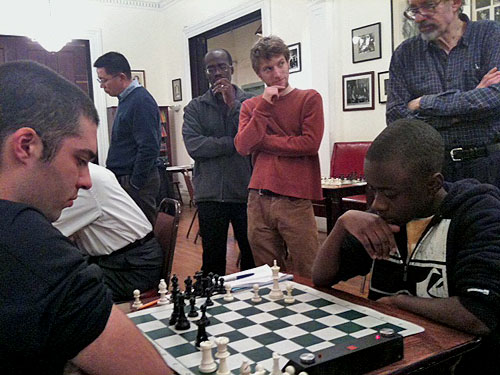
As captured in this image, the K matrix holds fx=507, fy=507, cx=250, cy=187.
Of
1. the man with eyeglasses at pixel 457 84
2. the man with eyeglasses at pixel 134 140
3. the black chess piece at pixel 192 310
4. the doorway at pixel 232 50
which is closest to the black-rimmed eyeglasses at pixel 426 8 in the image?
the man with eyeglasses at pixel 457 84

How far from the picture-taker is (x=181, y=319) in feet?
4.34

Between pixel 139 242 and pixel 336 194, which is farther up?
pixel 139 242

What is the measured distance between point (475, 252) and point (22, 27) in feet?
26.0

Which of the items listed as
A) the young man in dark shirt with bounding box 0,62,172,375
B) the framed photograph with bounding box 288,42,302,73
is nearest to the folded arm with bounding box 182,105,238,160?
the young man in dark shirt with bounding box 0,62,172,375

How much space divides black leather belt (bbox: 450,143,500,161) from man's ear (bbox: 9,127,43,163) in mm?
1643

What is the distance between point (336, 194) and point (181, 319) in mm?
3144

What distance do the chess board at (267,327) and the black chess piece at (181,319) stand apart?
0.05 ft

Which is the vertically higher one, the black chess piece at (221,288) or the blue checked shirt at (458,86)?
the blue checked shirt at (458,86)

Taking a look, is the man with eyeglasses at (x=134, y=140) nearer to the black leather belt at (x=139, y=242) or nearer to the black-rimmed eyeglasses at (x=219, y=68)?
the black-rimmed eyeglasses at (x=219, y=68)

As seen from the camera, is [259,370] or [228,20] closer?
[259,370]

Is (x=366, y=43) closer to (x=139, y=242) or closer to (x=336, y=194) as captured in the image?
(x=336, y=194)

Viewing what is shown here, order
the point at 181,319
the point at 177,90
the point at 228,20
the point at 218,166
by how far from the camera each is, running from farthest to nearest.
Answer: the point at 177,90
the point at 228,20
the point at 218,166
the point at 181,319

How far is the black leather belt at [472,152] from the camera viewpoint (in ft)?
6.55

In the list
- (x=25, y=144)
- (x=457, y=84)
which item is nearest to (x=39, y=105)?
(x=25, y=144)
